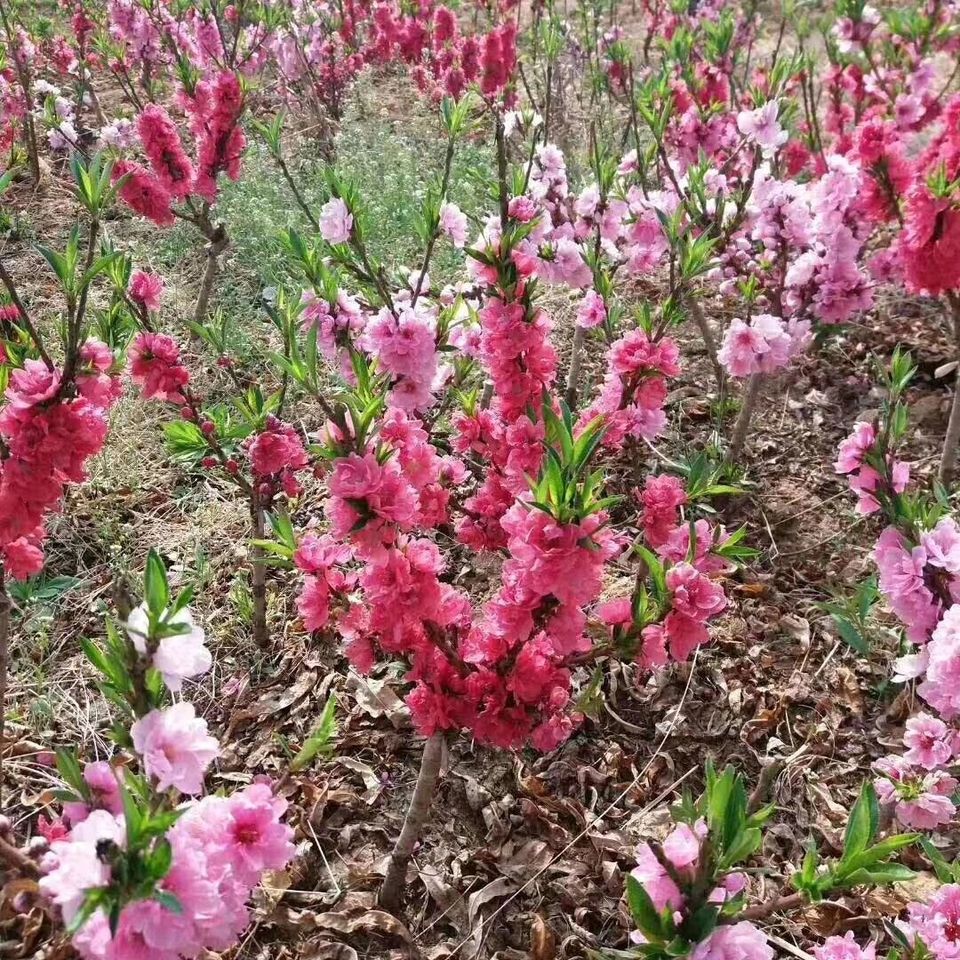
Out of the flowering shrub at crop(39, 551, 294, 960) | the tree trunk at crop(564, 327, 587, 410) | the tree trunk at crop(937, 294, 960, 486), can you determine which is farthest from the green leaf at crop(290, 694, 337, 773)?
the tree trunk at crop(937, 294, 960, 486)

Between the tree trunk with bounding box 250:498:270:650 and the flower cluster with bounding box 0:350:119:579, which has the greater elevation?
the flower cluster with bounding box 0:350:119:579

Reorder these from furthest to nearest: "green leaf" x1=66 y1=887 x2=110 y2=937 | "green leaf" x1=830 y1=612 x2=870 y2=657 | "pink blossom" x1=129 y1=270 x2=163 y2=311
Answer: "pink blossom" x1=129 y1=270 x2=163 y2=311
"green leaf" x1=830 y1=612 x2=870 y2=657
"green leaf" x1=66 y1=887 x2=110 y2=937

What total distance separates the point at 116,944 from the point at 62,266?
128 cm

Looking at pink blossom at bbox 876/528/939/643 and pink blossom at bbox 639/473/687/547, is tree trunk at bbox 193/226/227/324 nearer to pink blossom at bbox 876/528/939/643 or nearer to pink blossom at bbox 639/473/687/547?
pink blossom at bbox 639/473/687/547

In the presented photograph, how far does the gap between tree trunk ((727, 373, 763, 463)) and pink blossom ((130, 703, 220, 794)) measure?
2.52 metres

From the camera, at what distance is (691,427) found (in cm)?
369

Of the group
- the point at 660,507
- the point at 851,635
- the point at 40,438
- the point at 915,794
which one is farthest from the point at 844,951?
the point at 40,438

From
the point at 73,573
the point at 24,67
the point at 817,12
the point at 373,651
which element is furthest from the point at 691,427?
the point at 817,12

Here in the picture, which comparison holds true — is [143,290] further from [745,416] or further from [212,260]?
[745,416]

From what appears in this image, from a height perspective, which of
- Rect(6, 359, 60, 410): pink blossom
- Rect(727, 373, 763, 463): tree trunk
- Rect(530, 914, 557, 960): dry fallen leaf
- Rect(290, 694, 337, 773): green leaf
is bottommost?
Rect(530, 914, 557, 960): dry fallen leaf

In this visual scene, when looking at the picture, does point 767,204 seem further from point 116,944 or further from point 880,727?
point 116,944

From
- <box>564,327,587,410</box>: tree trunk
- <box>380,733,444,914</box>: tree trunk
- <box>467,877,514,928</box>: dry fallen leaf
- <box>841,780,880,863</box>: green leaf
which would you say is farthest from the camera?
<box>564,327,587,410</box>: tree trunk

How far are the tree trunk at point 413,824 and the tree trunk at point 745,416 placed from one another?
192cm

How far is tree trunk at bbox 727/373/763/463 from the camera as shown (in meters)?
3.12
